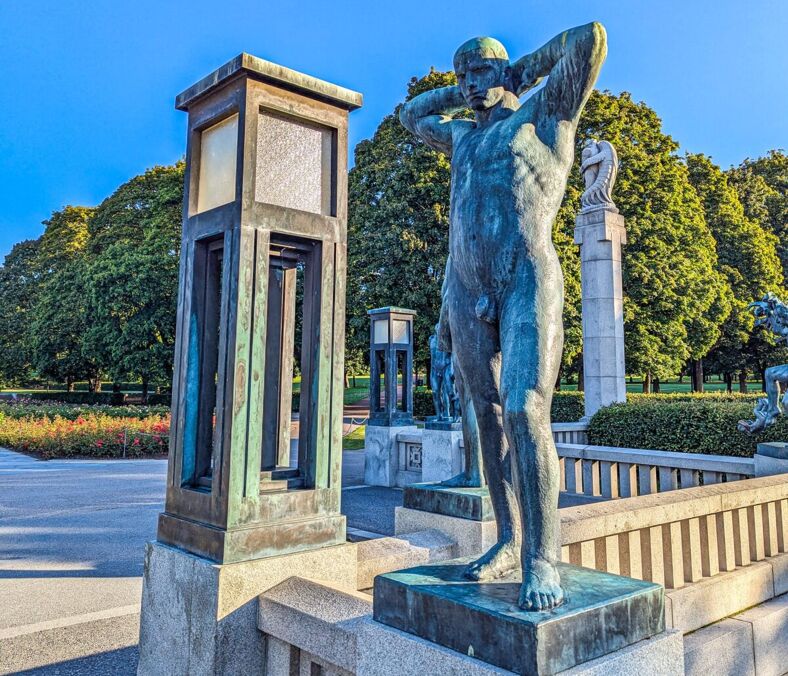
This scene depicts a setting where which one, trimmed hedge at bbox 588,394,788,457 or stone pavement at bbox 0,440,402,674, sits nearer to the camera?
stone pavement at bbox 0,440,402,674

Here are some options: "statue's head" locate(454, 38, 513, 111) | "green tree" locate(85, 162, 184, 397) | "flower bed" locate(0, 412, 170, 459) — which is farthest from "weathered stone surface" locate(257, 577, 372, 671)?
"green tree" locate(85, 162, 184, 397)

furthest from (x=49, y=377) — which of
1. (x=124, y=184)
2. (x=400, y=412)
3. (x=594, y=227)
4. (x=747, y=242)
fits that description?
(x=747, y=242)

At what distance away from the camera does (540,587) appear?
162 centimetres

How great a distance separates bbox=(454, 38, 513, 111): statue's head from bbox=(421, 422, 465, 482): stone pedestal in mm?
7487

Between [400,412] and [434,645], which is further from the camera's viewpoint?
[400,412]

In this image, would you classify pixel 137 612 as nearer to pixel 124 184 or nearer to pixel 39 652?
pixel 39 652

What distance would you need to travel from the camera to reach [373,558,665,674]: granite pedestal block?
1.48 m

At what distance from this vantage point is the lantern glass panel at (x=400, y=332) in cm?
1162

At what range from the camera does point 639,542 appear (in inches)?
128

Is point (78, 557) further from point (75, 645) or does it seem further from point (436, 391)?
point (436, 391)

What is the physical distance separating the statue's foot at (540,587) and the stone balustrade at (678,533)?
1.24 m

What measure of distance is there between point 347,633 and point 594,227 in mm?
12348

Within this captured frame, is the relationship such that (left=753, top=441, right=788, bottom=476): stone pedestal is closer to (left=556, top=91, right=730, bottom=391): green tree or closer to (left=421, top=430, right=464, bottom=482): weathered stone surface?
(left=421, top=430, right=464, bottom=482): weathered stone surface

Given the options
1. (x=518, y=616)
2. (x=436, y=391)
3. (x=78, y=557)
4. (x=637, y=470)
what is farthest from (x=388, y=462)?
(x=518, y=616)
